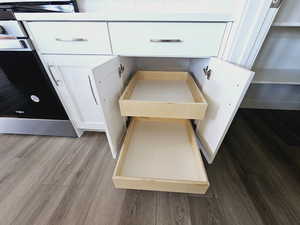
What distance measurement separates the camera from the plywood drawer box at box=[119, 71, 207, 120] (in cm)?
68

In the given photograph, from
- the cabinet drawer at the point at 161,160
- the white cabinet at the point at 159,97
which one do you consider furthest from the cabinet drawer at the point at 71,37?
the cabinet drawer at the point at 161,160

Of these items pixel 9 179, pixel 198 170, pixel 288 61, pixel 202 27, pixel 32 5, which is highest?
pixel 32 5

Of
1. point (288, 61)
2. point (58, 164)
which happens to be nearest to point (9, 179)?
point (58, 164)

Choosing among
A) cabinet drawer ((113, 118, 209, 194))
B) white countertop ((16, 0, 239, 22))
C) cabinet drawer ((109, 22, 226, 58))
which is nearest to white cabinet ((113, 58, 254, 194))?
cabinet drawer ((113, 118, 209, 194))

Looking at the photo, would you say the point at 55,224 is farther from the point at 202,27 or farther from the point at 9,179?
the point at 202,27

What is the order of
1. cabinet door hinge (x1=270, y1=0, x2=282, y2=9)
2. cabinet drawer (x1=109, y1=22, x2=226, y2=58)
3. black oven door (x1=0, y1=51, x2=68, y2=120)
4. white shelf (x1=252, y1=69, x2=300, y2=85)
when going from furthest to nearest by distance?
white shelf (x1=252, y1=69, x2=300, y2=85)
black oven door (x1=0, y1=51, x2=68, y2=120)
cabinet drawer (x1=109, y1=22, x2=226, y2=58)
cabinet door hinge (x1=270, y1=0, x2=282, y2=9)

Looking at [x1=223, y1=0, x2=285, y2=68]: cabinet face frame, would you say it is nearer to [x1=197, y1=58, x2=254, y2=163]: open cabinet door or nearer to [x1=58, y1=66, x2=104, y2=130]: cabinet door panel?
[x1=197, y1=58, x2=254, y2=163]: open cabinet door

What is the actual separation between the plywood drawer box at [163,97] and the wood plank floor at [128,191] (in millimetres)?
497

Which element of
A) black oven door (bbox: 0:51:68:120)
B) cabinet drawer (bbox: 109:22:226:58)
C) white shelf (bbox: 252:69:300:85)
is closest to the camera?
cabinet drawer (bbox: 109:22:226:58)

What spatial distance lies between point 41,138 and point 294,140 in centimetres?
228

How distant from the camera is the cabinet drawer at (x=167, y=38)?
62cm

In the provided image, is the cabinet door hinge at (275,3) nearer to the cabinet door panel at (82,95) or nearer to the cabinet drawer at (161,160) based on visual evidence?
the cabinet drawer at (161,160)

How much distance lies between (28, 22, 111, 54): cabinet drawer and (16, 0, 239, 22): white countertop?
0.03 m

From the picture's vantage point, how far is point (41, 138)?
3.77ft
